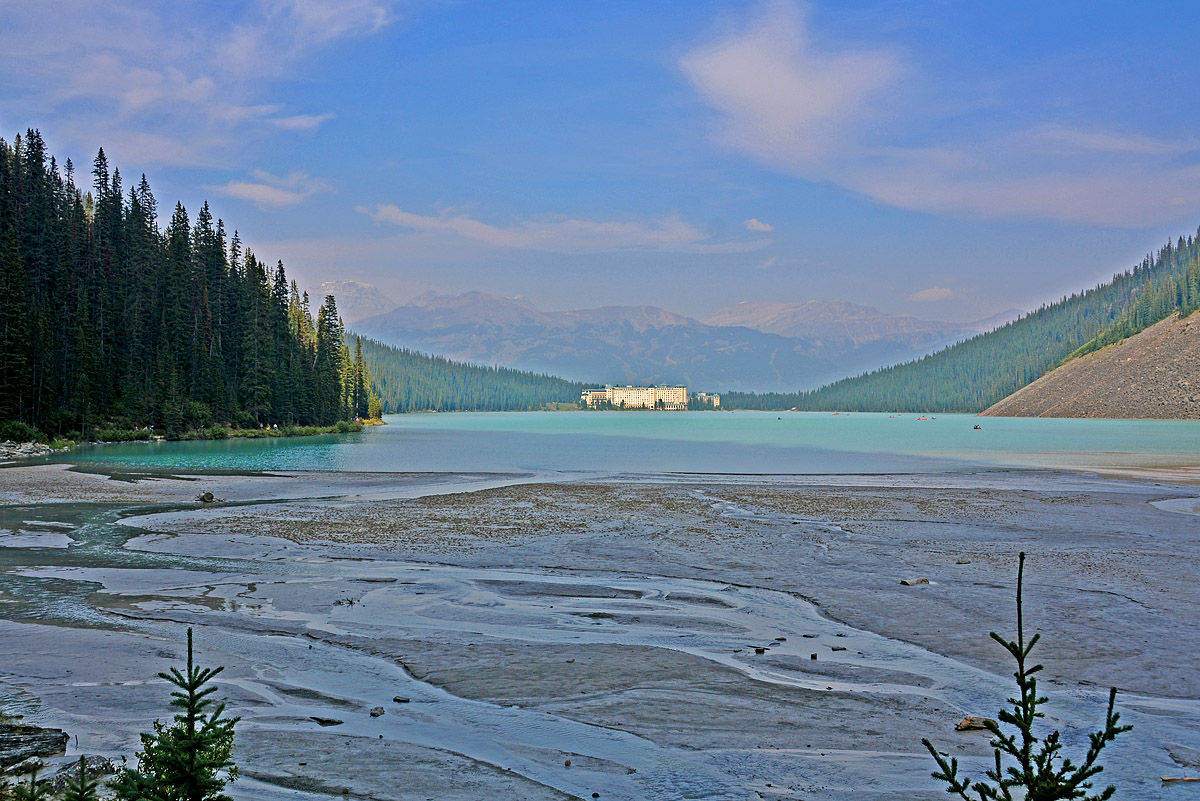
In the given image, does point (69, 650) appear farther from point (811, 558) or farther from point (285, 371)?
point (285, 371)

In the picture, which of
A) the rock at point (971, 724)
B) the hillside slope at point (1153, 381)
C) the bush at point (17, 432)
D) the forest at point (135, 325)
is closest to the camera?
the rock at point (971, 724)

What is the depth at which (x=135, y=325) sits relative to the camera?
100m

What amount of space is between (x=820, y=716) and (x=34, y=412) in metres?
88.8

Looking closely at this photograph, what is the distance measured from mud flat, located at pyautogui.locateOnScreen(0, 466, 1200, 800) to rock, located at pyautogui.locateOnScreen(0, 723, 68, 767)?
33cm

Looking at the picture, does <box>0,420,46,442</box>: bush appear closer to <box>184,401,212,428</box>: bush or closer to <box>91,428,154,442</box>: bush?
<box>91,428,154,442</box>: bush

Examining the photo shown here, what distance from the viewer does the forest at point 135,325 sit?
7988cm

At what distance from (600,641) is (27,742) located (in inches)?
318

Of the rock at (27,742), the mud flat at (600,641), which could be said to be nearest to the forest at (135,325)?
the mud flat at (600,641)

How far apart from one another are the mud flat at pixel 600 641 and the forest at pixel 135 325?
6209 cm

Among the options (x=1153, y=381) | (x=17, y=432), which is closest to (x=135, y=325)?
(x=17, y=432)

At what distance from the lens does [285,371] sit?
374 ft

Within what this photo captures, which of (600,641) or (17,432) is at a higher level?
(17,432)

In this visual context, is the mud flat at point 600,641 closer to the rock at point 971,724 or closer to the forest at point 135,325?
the rock at point 971,724

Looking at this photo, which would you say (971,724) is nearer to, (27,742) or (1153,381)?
(27,742)
